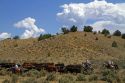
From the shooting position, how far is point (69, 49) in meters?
86.0

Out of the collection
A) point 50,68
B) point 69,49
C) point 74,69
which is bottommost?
point 74,69

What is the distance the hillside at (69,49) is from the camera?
80812mm

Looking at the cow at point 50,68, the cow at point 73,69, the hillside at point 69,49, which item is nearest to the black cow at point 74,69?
the cow at point 73,69

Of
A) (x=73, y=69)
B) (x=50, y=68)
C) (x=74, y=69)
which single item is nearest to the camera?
(x=74, y=69)

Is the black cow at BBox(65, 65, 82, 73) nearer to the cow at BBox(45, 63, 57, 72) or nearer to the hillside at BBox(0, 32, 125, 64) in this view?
the cow at BBox(45, 63, 57, 72)

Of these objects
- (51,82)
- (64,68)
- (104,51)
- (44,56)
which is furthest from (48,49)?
(51,82)

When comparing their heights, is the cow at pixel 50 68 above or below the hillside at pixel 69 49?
below

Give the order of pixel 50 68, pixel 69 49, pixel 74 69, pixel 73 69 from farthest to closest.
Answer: pixel 69 49 → pixel 50 68 → pixel 73 69 → pixel 74 69

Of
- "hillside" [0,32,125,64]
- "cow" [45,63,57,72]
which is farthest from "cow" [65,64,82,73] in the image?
"hillside" [0,32,125,64]

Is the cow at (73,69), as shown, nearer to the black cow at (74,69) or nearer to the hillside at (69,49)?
the black cow at (74,69)

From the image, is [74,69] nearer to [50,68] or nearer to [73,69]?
[73,69]

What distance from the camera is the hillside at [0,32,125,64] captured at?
80812mm

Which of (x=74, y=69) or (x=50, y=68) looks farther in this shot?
(x=50, y=68)

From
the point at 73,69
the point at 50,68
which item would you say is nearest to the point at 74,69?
the point at 73,69
